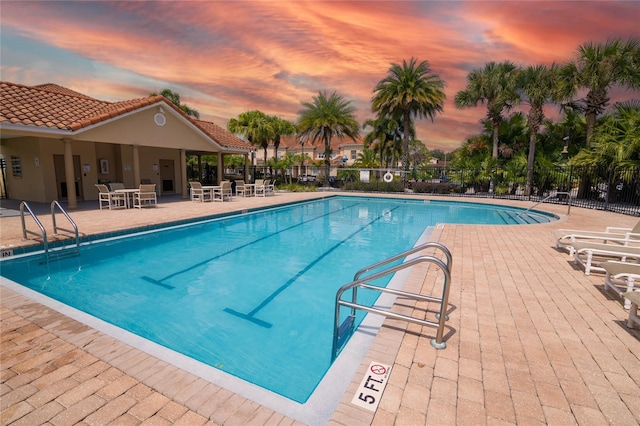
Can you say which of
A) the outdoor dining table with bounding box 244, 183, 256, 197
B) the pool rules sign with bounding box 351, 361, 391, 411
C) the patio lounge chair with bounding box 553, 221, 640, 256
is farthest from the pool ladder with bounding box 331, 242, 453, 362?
the outdoor dining table with bounding box 244, 183, 256, 197

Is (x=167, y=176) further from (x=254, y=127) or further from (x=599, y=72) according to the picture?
(x=599, y=72)

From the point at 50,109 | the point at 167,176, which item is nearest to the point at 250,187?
the point at 167,176

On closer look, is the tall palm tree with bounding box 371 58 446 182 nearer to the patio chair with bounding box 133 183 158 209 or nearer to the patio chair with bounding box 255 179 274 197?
the patio chair with bounding box 255 179 274 197

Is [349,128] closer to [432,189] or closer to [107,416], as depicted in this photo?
[432,189]

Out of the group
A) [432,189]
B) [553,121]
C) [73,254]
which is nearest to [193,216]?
[73,254]

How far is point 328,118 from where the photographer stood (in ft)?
85.6

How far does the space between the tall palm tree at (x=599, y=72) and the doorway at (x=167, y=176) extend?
945 inches

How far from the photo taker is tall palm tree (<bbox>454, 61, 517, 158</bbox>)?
21469mm

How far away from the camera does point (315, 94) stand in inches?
1055

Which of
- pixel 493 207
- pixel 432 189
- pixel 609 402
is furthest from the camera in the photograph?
pixel 432 189

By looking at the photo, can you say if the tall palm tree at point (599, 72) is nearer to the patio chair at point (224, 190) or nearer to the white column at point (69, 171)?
the patio chair at point (224, 190)

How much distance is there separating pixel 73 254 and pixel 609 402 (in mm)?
9103

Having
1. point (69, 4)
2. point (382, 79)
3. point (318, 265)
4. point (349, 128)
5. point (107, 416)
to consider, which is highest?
point (382, 79)

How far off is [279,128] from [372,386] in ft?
95.9
